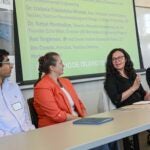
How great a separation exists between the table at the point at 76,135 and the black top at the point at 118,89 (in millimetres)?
1189

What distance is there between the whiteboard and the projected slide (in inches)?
6.6

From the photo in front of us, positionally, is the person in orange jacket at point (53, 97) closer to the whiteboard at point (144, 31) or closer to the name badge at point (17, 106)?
the name badge at point (17, 106)

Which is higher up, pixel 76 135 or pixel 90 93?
pixel 90 93

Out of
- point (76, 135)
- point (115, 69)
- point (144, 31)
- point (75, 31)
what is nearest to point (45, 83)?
point (115, 69)

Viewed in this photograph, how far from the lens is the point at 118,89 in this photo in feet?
11.6

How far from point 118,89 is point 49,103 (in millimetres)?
847

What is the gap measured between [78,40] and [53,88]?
3.48ft

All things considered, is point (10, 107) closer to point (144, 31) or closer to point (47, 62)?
point (47, 62)

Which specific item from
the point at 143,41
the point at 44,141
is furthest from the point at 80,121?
the point at 143,41

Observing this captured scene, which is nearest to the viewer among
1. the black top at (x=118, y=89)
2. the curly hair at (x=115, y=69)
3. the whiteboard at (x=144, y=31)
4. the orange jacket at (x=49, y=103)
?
the orange jacket at (x=49, y=103)

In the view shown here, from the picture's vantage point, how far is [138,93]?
3.64 m

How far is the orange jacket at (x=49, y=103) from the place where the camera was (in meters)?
3.01

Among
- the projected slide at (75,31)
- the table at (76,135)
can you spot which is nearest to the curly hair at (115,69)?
the projected slide at (75,31)

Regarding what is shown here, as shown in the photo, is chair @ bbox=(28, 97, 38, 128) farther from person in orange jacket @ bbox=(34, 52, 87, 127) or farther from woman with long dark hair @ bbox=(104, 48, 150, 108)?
woman with long dark hair @ bbox=(104, 48, 150, 108)
